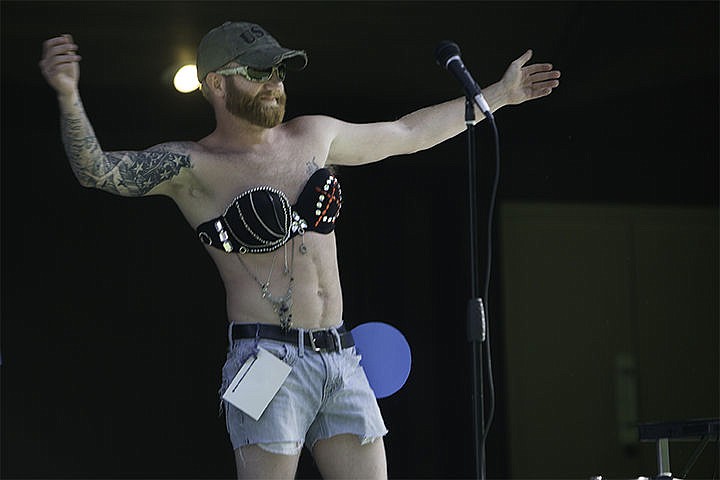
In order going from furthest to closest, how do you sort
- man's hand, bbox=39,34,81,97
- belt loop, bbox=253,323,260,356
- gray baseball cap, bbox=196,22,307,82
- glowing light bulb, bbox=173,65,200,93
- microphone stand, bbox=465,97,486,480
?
1. glowing light bulb, bbox=173,65,200,93
2. gray baseball cap, bbox=196,22,307,82
3. belt loop, bbox=253,323,260,356
4. man's hand, bbox=39,34,81,97
5. microphone stand, bbox=465,97,486,480

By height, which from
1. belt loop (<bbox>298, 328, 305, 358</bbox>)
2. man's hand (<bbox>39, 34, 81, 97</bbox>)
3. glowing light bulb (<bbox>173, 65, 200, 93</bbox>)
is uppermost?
glowing light bulb (<bbox>173, 65, 200, 93</bbox>)

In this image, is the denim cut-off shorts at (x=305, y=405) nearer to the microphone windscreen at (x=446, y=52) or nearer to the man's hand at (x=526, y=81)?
the microphone windscreen at (x=446, y=52)

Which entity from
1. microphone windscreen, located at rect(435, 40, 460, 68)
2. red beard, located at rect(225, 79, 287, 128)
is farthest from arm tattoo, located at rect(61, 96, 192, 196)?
microphone windscreen, located at rect(435, 40, 460, 68)

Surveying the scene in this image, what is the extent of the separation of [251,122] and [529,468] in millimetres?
3212

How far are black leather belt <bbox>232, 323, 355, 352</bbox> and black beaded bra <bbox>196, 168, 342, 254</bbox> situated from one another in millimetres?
172

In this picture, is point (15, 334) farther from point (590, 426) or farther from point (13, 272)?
point (590, 426)

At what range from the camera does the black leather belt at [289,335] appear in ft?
8.20

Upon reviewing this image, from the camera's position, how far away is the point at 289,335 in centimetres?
250

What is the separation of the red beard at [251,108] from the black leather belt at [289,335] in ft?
1.57

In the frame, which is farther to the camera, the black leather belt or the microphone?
the black leather belt

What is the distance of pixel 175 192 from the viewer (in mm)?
2650

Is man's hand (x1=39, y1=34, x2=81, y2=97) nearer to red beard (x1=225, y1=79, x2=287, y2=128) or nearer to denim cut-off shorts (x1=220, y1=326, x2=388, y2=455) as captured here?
red beard (x1=225, y1=79, x2=287, y2=128)

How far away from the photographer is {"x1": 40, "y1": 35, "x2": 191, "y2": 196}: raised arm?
2.36 metres

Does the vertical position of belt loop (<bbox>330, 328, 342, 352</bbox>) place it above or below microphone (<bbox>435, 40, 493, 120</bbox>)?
below
